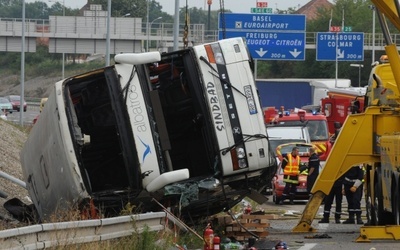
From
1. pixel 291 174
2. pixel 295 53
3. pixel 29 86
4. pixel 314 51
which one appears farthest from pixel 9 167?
pixel 29 86

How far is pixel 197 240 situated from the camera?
1653 cm

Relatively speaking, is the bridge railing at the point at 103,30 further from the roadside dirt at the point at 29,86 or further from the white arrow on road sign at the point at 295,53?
the roadside dirt at the point at 29,86

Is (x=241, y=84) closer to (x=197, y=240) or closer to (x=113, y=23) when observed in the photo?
(x=197, y=240)

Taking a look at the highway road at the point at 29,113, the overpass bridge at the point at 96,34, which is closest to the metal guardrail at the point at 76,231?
the overpass bridge at the point at 96,34

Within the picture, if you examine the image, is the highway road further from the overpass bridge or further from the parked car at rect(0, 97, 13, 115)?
the overpass bridge

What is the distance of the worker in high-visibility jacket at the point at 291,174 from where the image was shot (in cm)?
2956

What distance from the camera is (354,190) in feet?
72.8

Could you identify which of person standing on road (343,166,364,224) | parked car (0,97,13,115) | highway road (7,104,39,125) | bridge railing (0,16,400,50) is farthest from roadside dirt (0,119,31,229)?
parked car (0,97,13,115)

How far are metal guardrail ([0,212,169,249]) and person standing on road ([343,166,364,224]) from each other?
742 cm

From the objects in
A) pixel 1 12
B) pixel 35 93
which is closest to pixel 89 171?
pixel 35 93

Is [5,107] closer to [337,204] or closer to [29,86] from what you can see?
[29,86]

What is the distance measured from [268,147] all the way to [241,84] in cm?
93

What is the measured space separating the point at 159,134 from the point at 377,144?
409 cm

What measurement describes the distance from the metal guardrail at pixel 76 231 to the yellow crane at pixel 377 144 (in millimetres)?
4104
